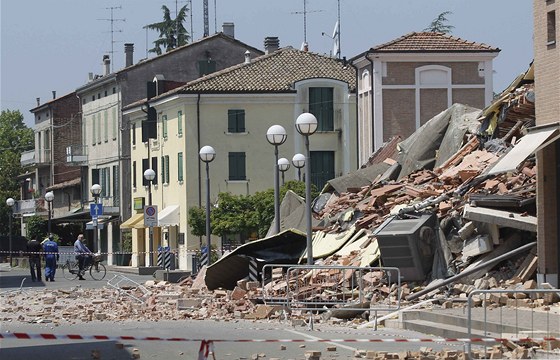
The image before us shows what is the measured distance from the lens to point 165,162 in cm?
7638

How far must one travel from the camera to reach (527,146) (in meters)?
24.3

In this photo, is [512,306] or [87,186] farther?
[87,186]

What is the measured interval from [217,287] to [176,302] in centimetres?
330

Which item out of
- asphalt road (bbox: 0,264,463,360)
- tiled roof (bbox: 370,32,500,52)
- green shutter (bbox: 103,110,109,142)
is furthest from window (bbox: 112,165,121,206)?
asphalt road (bbox: 0,264,463,360)

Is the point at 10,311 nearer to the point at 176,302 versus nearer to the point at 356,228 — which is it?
the point at 176,302

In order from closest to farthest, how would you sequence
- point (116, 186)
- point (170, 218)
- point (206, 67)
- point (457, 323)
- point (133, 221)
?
point (457, 323), point (170, 218), point (133, 221), point (206, 67), point (116, 186)

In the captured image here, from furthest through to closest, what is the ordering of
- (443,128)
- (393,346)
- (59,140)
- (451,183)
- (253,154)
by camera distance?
(59,140)
(253,154)
(443,128)
(451,183)
(393,346)

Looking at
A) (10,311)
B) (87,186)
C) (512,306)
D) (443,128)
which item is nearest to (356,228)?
(443,128)

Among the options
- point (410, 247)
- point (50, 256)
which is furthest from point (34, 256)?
point (410, 247)

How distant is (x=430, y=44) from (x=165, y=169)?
68.5 ft

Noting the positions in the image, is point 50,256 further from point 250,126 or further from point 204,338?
point 250,126

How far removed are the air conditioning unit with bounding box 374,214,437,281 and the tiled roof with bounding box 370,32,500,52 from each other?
3170 cm

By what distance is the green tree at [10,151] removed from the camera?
Answer: 125 m

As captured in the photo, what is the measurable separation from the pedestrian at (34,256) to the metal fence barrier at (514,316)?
89.0 ft
